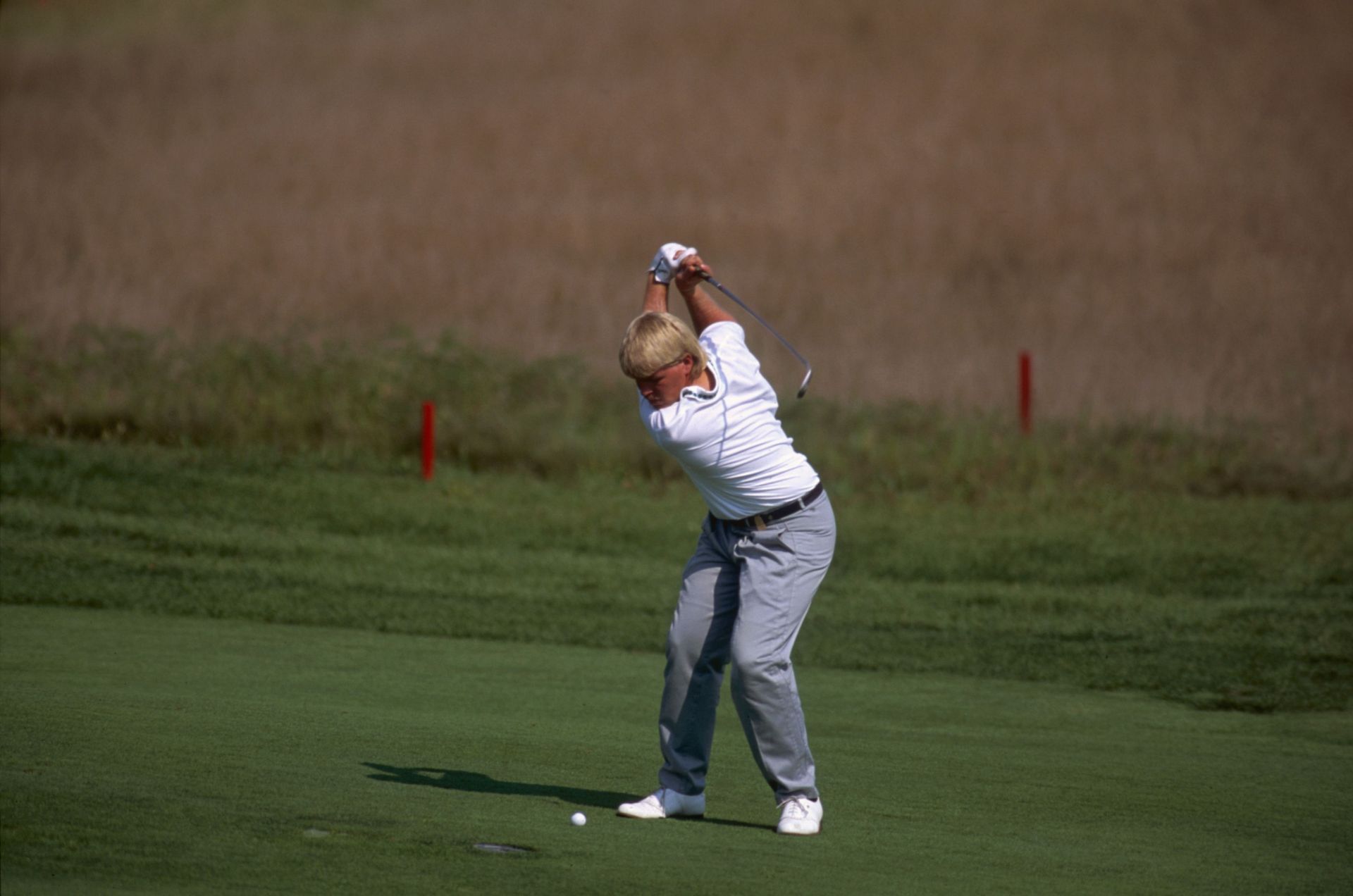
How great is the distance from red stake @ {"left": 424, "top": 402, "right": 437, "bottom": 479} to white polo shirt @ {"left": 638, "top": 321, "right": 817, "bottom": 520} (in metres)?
9.99

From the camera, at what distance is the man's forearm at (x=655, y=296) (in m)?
6.23

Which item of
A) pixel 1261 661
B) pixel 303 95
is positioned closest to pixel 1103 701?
pixel 1261 661

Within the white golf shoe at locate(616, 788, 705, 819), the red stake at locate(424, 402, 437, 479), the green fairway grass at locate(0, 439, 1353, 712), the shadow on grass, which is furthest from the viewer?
the red stake at locate(424, 402, 437, 479)

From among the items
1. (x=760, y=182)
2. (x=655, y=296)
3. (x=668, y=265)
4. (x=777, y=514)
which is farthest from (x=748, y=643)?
(x=760, y=182)

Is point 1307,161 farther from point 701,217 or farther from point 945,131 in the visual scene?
point 701,217

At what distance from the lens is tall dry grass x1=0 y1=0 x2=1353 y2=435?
80.9ft

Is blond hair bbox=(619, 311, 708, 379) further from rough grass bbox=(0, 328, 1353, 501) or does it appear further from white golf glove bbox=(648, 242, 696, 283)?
rough grass bbox=(0, 328, 1353, 501)

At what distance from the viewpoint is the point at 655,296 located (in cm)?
629

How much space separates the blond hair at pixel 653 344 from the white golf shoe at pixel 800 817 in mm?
1589

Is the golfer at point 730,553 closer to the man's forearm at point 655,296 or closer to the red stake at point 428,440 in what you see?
the man's forearm at point 655,296

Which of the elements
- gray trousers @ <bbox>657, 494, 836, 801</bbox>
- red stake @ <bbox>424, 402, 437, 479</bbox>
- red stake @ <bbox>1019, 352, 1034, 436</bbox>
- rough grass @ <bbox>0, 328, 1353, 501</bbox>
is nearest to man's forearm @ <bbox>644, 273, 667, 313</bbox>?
gray trousers @ <bbox>657, 494, 836, 801</bbox>

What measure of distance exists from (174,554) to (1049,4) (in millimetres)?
31991

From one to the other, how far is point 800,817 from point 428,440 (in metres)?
10.5

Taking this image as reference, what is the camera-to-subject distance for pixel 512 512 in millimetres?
15141
